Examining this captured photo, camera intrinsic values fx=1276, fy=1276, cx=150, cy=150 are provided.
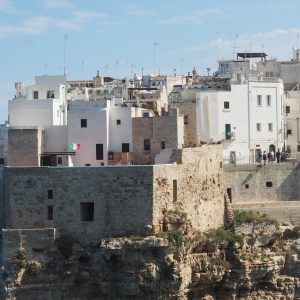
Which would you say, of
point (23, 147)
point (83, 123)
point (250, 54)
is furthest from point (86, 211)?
point (250, 54)

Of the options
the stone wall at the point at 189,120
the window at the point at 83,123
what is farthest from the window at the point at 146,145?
the stone wall at the point at 189,120

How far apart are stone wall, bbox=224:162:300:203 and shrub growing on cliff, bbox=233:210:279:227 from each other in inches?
87.6

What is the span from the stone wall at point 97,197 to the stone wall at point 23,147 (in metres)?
2.62

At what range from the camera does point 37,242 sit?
4966 centimetres

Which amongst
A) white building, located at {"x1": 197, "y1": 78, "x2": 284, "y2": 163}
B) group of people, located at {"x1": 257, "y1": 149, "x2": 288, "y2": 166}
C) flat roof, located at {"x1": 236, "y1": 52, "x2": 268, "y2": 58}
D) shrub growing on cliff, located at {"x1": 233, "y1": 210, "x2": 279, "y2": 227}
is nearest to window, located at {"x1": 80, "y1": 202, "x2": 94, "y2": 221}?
shrub growing on cliff, located at {"x1": 233, "y1": 210, "x2": 279, "y2": 227}

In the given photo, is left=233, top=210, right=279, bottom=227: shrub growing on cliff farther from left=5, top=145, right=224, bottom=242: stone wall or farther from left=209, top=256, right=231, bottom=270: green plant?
left=5, top=145, right=224, bottom=242: stone wall

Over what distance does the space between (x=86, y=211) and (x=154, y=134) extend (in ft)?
19.7

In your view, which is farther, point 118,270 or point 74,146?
point 74,146

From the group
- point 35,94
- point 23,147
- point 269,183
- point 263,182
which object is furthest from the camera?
point 35,94

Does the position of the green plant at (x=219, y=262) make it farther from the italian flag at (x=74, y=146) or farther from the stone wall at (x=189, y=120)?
the italian flag at (x=74, y=146)

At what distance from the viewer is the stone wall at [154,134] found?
5409 cm

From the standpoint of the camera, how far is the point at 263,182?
2248 inches

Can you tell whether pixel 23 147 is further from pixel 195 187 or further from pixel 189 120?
pixel 189 120

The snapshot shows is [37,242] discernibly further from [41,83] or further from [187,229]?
[41,83]
